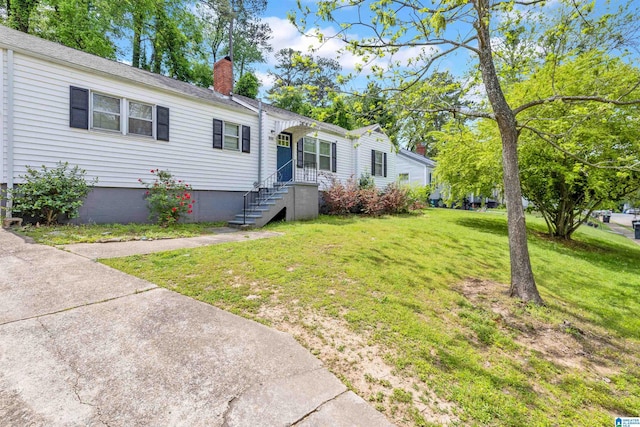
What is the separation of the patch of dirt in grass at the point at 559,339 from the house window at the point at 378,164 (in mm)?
12933

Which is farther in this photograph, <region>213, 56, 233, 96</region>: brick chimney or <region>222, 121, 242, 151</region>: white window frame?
<region>213, 56, 233, 96</region>: brick chimney

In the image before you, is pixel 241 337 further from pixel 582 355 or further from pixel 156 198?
pixel 156 198

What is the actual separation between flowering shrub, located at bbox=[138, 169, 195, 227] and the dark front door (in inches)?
165

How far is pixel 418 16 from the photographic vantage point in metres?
4.58

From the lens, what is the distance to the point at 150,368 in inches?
85.2

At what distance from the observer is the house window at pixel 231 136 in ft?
35.2

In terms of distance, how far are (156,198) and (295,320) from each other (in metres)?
7.09

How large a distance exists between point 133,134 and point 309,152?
275 inches

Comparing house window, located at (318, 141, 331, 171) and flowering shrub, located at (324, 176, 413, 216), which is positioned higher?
house window, located at (318, 141, 331, 171)

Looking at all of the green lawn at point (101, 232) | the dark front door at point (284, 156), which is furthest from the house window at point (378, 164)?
the green lawn at point (101, 232)

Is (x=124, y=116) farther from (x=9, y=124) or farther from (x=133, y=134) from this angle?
(x=9, y=124)

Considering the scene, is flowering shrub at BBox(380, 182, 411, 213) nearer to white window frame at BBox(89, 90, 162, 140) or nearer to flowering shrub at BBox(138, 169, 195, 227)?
flowering shrub at BBox(138, 169, 195, 227)

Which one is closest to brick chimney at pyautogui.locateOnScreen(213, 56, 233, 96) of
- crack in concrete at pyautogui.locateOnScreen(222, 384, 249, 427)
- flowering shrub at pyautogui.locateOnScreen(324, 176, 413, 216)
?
flowering shrub at pyautogui.locateOnScreen(324, 176, 413, 216)

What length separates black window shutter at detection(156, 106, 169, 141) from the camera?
898 cm
